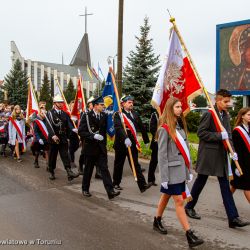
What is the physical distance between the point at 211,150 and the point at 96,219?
1.89 metres

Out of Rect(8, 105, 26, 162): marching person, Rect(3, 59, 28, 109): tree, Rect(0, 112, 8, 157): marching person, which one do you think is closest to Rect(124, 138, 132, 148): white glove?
Rect(8, 105, 26, 162): marching person

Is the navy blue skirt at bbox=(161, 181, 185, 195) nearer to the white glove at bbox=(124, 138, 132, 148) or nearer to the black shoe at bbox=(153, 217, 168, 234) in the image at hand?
the black shoe at bbox=(153, 217, 168, 234)

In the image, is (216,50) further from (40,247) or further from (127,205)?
(40,247)

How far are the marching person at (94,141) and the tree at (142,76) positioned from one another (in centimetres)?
1407

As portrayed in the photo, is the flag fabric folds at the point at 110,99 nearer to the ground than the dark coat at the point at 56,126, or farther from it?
farther from it

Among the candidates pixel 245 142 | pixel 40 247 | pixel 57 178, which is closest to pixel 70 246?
pixel 40 247

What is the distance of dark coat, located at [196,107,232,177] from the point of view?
17.4 ft

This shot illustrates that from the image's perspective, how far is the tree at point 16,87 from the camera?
4347cm

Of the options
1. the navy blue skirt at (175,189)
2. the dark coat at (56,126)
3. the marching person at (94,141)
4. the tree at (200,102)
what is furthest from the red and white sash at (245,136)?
the tree at (200,102)

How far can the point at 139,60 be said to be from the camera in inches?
862

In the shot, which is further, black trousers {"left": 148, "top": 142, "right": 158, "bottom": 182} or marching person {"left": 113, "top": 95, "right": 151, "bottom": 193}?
black trousers {"left": 148, "top": 142, "right": 158, "bottom": 182}

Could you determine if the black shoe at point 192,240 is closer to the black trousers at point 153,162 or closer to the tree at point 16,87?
the black trousers at point 153,162

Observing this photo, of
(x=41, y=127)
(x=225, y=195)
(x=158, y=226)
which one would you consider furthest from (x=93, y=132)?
(x=41, y=127)

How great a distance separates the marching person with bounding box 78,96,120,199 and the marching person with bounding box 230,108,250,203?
2228 mm
